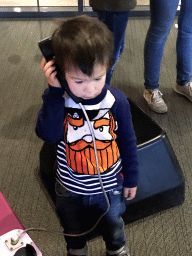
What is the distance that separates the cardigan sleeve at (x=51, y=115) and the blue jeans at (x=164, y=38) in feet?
3.50

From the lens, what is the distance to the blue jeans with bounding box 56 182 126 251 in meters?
1.07

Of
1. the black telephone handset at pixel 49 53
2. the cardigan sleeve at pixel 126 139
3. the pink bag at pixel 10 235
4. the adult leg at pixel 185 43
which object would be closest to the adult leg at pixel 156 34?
the adult leg at pixel 185 43

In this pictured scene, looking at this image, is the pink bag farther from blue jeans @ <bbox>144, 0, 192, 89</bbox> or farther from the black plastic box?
blue jeans @ <bbox>144, 0, 192, 89</bbox>

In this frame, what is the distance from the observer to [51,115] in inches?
36.7

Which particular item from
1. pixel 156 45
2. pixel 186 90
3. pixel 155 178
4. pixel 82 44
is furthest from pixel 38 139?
pixel 82 44

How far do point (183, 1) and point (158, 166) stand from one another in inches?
40.1

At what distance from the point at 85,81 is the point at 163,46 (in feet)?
4.12

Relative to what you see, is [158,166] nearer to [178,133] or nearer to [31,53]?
[178,133]

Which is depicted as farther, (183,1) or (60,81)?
(183,1)

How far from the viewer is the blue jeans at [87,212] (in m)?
1.07

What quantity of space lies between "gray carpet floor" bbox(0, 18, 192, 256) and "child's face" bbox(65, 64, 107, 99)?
168mm

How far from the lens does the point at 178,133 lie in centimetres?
191

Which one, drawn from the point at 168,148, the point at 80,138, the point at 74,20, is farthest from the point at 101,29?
the point at 168,148

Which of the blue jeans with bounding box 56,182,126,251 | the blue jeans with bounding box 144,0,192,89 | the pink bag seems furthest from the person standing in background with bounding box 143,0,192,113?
the pink bag
